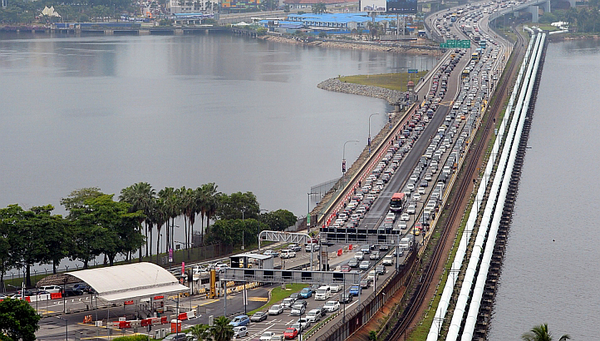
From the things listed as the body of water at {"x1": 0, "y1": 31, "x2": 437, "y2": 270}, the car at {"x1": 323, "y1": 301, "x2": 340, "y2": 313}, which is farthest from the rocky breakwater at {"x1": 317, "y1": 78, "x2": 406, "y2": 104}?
the car at {"x1": 323, "y1": 301, "x2": 340, "y2": 313}

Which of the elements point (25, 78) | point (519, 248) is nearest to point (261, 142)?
point (519, 248)

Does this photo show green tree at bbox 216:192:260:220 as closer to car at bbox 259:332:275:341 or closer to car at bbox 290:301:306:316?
car at bbox 290:301:306:316

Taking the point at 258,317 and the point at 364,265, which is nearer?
the point at 258,317

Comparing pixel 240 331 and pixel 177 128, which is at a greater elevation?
pixel 177 128

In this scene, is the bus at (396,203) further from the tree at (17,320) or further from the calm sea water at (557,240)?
the tree at (17,320)

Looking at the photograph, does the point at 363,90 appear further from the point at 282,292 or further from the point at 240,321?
the point at 240,321

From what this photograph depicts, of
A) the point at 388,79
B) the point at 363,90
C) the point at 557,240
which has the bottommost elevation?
the point at 557,240

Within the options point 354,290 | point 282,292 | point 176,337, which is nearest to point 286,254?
point 282,292
